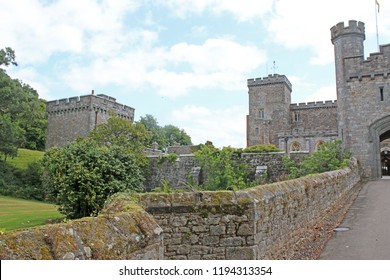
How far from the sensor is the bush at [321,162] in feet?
65.9

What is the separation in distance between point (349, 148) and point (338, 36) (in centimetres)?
751

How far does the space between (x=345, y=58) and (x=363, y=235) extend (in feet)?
58.3

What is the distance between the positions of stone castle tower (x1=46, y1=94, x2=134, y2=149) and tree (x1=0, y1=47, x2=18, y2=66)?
7606 mm

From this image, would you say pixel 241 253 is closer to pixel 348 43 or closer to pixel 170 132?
pixel 348 43

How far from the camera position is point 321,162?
20.5 metres

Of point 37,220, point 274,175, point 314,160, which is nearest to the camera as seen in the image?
point 37,220

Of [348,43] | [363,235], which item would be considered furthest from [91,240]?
[348,43]

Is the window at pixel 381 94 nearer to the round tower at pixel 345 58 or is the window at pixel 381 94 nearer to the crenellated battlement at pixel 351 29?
the round tower at pixel 345 58

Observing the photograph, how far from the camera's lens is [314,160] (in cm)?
2053

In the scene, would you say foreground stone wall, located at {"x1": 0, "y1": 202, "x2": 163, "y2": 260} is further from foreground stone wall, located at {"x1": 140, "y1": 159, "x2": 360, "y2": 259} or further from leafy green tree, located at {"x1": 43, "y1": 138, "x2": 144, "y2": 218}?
leafy green tree, located at {"x1": 43, "y1": 138, "x2": 144, "y2": 218}

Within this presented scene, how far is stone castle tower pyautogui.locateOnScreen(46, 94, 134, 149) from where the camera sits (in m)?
42.2

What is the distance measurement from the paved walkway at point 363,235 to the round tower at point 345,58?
460 inches

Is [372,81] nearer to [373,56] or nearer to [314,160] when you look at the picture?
[373,56]
